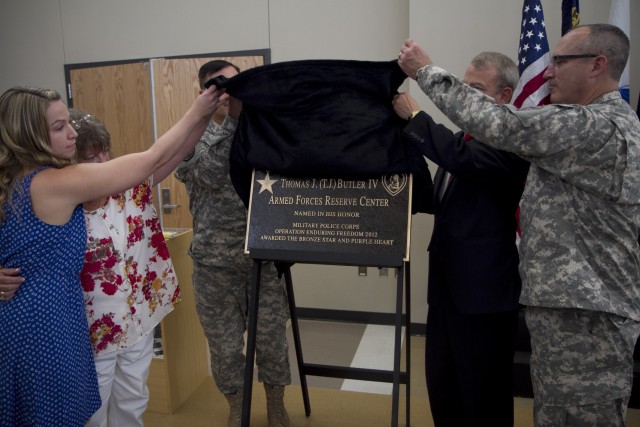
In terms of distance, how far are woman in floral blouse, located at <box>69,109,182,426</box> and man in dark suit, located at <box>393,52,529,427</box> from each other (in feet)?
3.19

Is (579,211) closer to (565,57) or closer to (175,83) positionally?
(565,57)

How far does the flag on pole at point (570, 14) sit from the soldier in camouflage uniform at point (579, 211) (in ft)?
4.80

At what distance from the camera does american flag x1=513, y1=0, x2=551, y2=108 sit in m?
2.74

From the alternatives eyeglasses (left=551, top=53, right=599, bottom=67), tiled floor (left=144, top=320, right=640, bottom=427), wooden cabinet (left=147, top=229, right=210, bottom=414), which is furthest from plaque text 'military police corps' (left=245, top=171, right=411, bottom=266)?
tiled floor (left=144, top=320, right=640, bottom=427)

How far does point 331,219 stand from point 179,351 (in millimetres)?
1550

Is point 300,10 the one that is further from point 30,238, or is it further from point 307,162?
point 30,238

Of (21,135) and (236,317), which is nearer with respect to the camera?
(21,135)

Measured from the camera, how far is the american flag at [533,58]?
2.74 meters

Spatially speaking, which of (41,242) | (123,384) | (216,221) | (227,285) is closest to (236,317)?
(227,285)

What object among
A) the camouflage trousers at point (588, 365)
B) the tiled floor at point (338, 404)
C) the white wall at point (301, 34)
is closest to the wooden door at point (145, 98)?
the white wall at point (301, 34)

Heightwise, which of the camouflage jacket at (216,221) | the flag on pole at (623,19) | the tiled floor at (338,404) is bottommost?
the tiled floor at (338,404)

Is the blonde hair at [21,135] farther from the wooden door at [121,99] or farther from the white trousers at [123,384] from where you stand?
the wooden door at [121,99]

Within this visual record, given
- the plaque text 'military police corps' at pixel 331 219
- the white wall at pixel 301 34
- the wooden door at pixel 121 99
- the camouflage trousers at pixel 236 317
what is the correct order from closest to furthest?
the plaque text 'military police corps' at pixel 331 219
the camouflage trousers at pixel 236 317
the white wall at pixel 301 34
the wooden door at pixel 121 99

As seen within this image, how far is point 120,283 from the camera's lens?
173 cm
